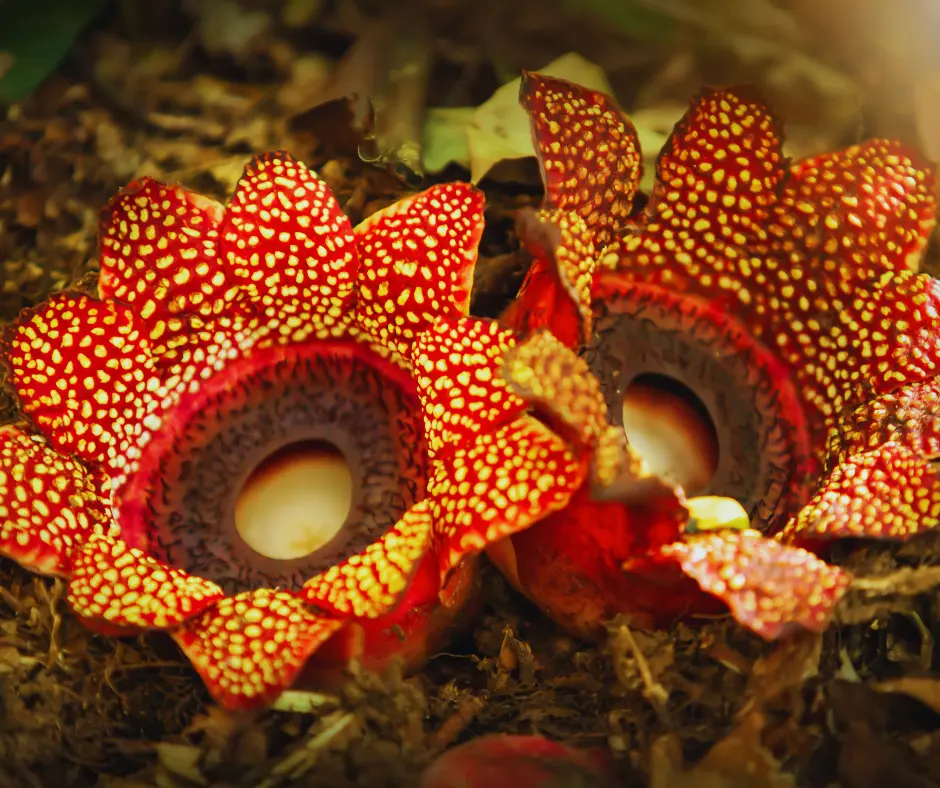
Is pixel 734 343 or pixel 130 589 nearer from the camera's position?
pixel 130 589

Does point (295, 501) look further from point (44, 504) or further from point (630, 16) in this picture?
point (630, 16)

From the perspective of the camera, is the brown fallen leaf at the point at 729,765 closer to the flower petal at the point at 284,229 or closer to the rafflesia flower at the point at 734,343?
the rafflesia flower at the point at 734,343

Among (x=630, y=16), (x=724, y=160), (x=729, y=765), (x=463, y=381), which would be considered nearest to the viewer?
(x=729, y=765)

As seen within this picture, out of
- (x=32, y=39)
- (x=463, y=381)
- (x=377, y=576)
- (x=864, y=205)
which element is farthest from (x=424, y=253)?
(x=32, y=39)

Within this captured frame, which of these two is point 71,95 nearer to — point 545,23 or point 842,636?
point 545,23

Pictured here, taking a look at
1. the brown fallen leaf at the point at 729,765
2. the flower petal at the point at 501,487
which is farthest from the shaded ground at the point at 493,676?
the flower petal at the point at 501,487

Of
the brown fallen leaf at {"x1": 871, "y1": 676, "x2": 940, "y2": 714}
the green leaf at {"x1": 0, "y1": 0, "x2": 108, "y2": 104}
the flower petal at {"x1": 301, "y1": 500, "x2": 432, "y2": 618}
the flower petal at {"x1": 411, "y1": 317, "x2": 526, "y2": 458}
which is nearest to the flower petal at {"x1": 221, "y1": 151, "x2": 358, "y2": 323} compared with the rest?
the flower petal at {"x1": 411, "y1": 317, "x2": 526, "y2": 458}
